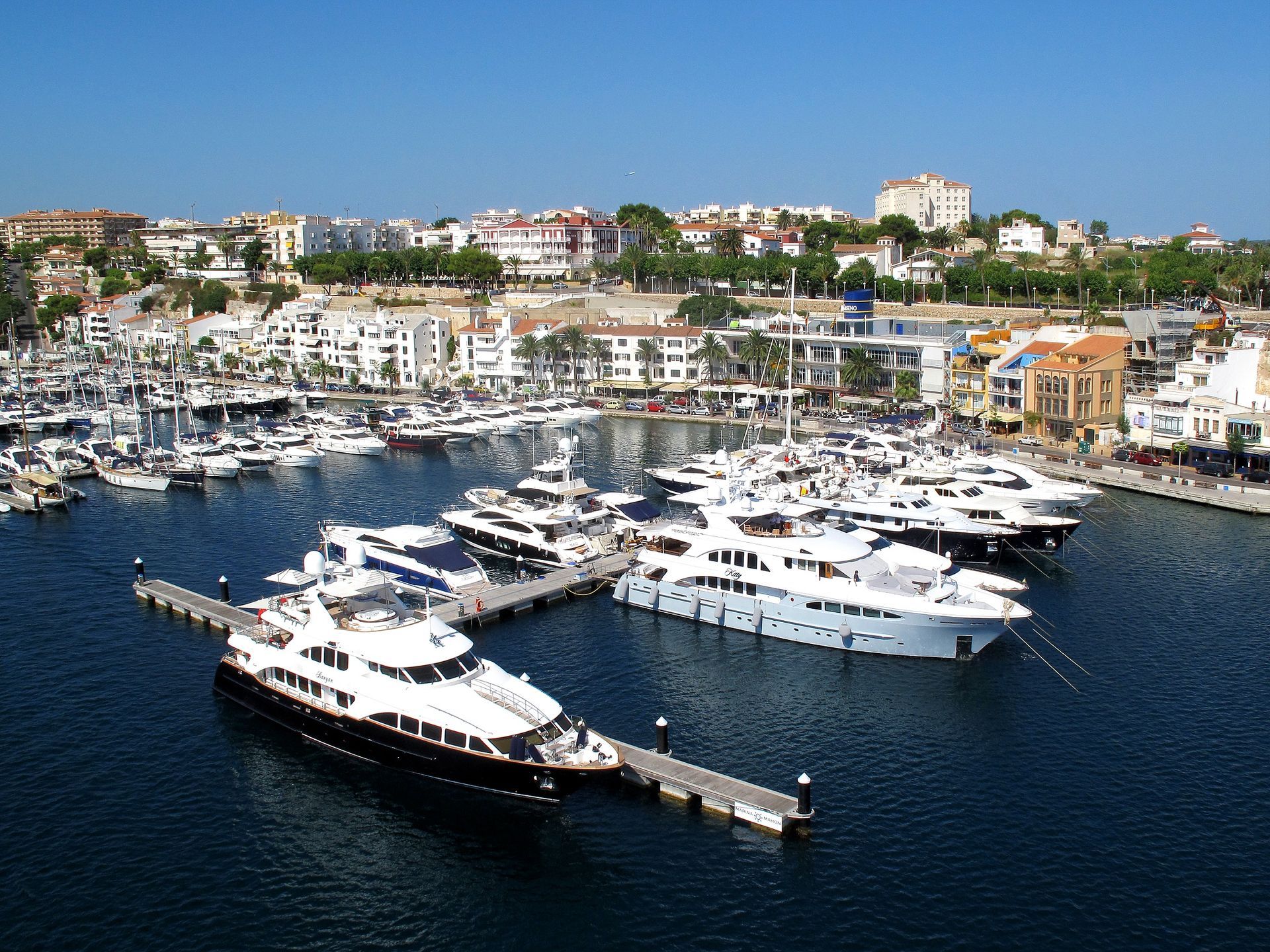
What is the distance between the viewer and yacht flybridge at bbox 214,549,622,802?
24.1 meters

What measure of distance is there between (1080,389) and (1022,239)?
92824mm

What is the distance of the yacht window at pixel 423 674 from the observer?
2575cm

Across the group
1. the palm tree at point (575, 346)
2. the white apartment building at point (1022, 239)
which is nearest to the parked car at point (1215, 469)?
the palm tree at point (575, 346)

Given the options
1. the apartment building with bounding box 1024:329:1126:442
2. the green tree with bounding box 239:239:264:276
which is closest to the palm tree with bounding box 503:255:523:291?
the green tree with bounding box 239:239:264:276

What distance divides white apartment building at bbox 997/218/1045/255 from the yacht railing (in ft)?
442

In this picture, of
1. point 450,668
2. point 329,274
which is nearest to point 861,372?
point 450,668

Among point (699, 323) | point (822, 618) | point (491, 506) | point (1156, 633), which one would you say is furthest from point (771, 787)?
point (699, 323)

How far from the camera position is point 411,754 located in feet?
82.7

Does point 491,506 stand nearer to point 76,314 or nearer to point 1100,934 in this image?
point 1100,934

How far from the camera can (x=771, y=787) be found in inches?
990

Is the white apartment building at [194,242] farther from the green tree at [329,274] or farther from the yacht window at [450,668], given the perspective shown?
the yacht window at [450,668]

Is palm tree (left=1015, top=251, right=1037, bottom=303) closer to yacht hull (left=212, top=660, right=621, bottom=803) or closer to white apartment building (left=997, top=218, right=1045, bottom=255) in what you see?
white apartment building (left=997, top=218, right=1045, bottom=255)

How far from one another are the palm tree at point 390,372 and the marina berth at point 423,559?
6053 cm

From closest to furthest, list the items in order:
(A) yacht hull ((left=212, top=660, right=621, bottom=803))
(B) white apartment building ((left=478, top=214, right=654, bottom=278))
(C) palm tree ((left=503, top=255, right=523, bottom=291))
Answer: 1. (A) yacht hull ((left=212, top=660, right=621, bottom=803))
2. (B) white apartment building ((left=478, top=214, right=654, bottom=278))
3. (C) palm tree ((left=503, top=255, right=523, bottom=291))
